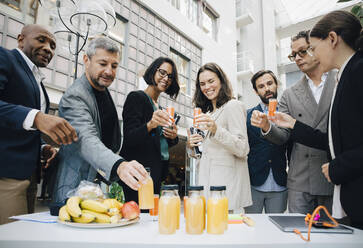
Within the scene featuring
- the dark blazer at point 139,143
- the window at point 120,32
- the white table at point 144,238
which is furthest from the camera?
the window at point 120,32

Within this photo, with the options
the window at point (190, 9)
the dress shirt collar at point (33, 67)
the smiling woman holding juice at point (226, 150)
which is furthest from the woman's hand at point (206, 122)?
the window at point (190, 9)

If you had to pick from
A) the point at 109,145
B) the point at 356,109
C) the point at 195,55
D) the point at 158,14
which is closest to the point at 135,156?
the point at 109,145

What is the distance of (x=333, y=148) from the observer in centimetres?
137

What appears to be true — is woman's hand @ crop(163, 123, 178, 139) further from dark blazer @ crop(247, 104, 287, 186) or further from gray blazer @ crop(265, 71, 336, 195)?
dark blazer @ crop(247, 104, 287, 186)

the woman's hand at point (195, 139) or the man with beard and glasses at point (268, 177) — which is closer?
the woman's hand at point (195, 139)

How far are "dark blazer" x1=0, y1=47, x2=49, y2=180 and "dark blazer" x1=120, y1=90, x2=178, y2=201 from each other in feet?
2.26

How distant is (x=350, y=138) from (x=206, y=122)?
93 centimetres

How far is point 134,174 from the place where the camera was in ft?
4.09

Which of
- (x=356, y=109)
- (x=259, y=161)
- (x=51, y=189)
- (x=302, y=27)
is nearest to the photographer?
(x=356, y=109)

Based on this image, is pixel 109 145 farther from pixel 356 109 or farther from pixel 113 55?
pixel 356 109

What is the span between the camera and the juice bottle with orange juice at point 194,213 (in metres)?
1.05

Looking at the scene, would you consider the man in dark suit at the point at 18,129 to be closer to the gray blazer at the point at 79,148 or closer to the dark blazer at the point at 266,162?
A: the gray blazer at the point at 79,148

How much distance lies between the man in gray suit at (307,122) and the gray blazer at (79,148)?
48.4 inches

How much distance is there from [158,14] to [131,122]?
19.4ft
